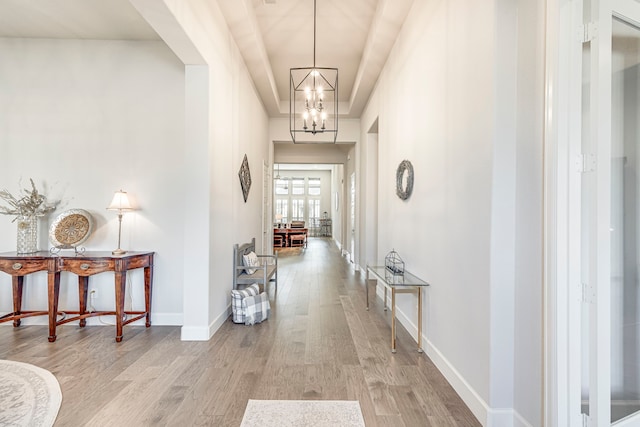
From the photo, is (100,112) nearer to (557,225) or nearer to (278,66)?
(278,66)

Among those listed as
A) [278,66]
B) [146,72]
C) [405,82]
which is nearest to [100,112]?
[146,72]

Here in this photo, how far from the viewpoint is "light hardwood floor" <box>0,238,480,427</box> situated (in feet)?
6.57

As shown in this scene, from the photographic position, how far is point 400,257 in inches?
149

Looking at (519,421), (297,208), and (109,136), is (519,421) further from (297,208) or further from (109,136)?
(297,208)

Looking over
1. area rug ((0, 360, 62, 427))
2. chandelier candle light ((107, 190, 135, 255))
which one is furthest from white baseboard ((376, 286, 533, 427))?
chandelier candle light ((107, 190, 135, 255))

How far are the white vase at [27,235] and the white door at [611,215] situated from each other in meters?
4.81

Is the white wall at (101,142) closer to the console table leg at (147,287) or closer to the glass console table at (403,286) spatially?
the console table leg at (147,287)

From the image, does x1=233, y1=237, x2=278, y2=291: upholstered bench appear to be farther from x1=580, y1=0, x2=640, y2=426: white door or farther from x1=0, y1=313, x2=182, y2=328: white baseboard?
x1=580, y1=0, x2=640, y2=426: white door

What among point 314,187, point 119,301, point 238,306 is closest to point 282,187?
point 314,187

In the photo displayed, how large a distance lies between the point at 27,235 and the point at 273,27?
3.79 meters

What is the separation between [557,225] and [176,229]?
352 centimetres

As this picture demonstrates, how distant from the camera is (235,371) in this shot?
253cm

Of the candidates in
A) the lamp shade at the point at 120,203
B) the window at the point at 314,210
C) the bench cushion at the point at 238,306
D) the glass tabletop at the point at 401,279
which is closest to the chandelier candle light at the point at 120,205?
the lamp shade at the point at 120,203

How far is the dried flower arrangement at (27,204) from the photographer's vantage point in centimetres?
339
